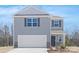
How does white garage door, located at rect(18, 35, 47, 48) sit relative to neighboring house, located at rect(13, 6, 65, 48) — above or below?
below

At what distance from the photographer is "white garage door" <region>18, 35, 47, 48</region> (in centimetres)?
816

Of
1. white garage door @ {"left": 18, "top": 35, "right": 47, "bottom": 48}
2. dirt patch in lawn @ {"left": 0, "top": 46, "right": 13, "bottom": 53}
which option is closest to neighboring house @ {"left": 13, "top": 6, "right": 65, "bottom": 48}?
white garage door @ {"left": 18, "top": 35, "right": 47, "bottom": 48}

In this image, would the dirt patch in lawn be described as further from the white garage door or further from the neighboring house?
the white garage door

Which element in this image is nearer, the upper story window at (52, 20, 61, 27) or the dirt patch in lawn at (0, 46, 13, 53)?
the upper story window at (52, 20, 61, 27)

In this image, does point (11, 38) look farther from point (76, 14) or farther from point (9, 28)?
point (76, 14)

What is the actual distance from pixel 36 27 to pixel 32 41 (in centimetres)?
49

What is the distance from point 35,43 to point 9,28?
3.24ft

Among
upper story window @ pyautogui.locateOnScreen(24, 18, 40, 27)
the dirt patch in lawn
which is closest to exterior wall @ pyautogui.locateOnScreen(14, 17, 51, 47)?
upper story window @ pyautogui.locateOnScreen(24, 18, 40, 27)

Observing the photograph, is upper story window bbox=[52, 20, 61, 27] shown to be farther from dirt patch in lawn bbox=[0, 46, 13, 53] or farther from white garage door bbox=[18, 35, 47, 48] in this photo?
dirt patch in lawn bbox=[0, 46, 13, 53]

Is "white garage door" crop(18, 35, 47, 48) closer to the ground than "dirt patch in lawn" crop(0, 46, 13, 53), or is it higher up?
higher up

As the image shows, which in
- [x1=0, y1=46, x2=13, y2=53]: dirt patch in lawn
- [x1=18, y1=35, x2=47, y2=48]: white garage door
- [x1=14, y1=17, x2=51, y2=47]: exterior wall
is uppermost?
[x1=14, y1=17, x2=51, y2=47]: exterior wall

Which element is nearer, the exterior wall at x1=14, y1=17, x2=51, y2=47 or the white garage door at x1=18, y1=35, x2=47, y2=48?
the exterior wall at x1=14, y1=17, x2=51, y2=47

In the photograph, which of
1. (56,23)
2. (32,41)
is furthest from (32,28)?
(56,23)
